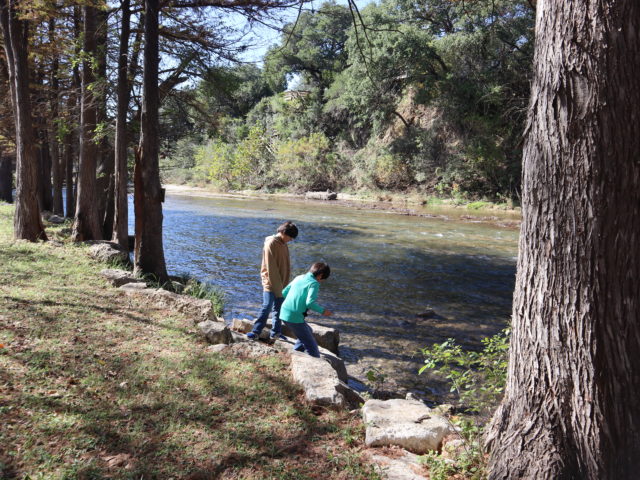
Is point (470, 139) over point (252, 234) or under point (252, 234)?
over

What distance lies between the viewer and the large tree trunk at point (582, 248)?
2.43 metres

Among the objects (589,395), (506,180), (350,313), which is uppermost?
(506,180)

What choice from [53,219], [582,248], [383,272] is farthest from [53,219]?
[582,248]

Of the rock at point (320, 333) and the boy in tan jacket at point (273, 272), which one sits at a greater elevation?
the boy in tan jacket at point (273, 272)

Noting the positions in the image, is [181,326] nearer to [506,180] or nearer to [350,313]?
[350,313]

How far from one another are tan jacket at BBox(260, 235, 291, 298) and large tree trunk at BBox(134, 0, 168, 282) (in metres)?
3.63

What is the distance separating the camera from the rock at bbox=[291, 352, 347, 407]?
A: 13.8 ft

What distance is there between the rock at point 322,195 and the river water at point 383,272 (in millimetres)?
12754

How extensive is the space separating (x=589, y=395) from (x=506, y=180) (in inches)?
1264

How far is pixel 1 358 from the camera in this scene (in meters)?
4.23

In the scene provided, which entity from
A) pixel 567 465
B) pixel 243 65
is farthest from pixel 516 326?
pixel 243 65

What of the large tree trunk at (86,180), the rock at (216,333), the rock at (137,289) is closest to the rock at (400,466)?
the rock at (216,333)

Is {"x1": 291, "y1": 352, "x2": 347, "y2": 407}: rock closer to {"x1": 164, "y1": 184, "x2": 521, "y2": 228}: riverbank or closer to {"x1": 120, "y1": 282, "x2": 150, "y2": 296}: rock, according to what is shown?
{"x1": 120, "y1": 282, "x2": 150, "y2": 296}: rock

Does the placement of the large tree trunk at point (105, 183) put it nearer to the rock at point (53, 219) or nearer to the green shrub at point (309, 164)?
the rock at point (53, 219)
